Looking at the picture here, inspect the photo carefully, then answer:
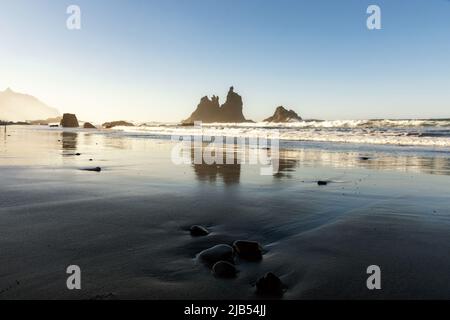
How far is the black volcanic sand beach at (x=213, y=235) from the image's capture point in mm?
3451

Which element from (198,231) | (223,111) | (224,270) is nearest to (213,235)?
(198,231)

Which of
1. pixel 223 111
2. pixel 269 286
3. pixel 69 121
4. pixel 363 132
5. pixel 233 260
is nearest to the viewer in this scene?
pixel 269 286

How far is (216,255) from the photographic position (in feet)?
13.4

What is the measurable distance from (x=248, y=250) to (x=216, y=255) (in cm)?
41

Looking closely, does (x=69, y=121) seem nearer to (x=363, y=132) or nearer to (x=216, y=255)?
(x=363, y=132)

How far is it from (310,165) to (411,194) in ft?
19.5

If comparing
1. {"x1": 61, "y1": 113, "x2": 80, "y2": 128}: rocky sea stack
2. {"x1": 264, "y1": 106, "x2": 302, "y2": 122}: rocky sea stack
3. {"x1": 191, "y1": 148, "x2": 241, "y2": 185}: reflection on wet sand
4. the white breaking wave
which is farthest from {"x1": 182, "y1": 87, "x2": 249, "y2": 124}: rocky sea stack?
{"x1": 191, "y1": 148, "x2": 241, "y2": 185}: reflection on wet sand

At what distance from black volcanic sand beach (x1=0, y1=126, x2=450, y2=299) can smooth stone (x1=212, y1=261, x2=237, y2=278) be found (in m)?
0.10

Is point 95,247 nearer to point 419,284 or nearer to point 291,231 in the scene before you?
point 291,231

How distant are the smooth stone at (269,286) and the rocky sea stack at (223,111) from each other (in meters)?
177
